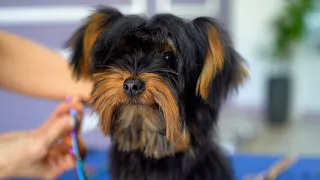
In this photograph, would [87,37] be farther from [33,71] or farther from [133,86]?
[33,71]

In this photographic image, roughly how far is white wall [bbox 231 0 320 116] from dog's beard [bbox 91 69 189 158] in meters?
4.52

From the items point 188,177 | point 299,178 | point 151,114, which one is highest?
point 151,114

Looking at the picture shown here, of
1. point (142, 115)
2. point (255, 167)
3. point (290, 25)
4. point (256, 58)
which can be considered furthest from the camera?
point (256, 58)

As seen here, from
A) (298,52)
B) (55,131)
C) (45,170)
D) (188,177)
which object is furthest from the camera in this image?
(298,52)

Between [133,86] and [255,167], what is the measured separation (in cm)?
101

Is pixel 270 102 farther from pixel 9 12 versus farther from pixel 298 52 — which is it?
pixel 9 12

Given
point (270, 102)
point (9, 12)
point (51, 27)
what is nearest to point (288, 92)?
point (270, 102)

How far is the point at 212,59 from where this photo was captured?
4.24 feet

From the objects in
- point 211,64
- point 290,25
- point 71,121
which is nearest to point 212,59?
point 211,64

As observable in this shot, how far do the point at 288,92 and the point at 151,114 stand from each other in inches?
175

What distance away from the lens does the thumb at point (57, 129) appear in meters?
1.61

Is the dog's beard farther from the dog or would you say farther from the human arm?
the human arm

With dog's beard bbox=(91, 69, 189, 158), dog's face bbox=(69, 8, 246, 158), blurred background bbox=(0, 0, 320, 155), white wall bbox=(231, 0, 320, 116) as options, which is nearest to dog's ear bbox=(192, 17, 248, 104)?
dog's face bbox=(69, 8, 246, 158)

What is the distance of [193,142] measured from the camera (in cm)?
138
